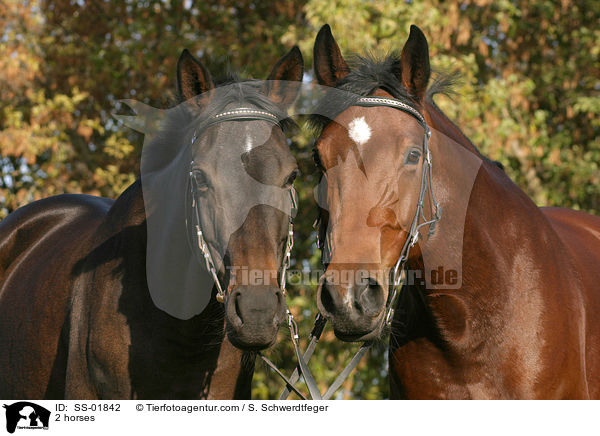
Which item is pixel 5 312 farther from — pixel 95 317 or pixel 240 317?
pixel 240 317

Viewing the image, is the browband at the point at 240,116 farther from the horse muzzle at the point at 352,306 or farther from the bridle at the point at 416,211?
the horse muzzle at the point at 352,306

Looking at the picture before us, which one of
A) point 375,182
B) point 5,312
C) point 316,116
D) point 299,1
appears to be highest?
point 299,1

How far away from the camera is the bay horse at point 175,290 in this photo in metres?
3.40

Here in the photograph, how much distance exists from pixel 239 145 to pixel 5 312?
2475mm

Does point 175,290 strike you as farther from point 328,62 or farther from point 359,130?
point 328,62

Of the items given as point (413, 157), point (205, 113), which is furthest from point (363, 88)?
point (205, 113)

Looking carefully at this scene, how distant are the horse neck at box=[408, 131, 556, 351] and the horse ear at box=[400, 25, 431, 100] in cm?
27

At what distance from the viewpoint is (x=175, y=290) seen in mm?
3824

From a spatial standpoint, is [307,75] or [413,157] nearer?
[413,157]

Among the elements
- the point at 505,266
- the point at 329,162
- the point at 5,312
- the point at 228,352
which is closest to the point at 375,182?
the point at 329,162

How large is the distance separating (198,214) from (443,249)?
→ 1.25 m

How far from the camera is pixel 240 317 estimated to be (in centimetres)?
327
